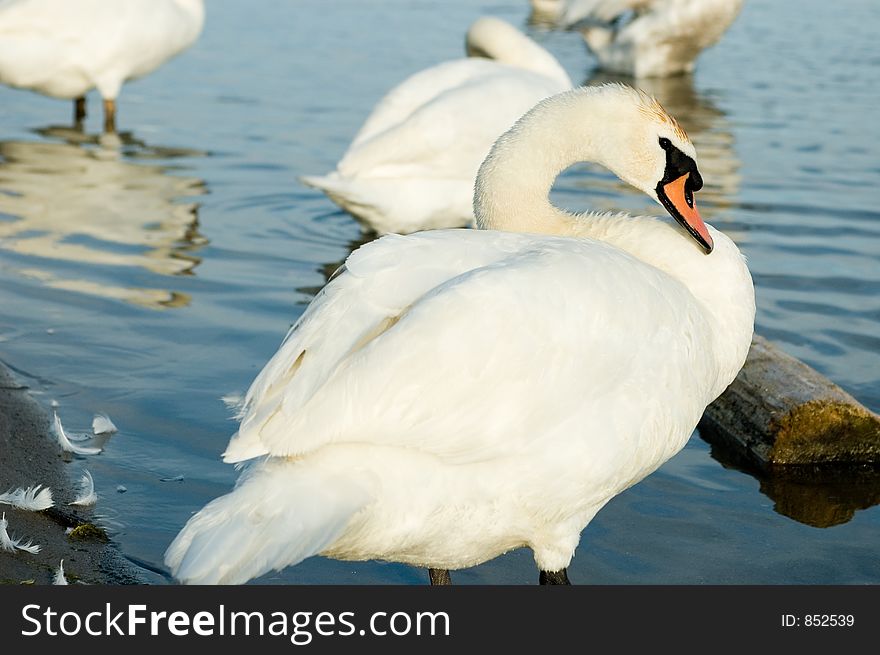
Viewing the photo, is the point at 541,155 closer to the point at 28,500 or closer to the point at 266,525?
the point at 266,525

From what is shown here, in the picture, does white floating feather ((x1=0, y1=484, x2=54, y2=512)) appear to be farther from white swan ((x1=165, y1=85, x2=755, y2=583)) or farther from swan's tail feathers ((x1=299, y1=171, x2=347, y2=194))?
swan's tail feathers ((x1=299, y1=171, x2=347, y2=194))

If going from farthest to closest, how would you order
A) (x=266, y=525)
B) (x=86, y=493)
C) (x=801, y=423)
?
(x=801, y=423) → (x=86, y=493) → (x=266, y=525)

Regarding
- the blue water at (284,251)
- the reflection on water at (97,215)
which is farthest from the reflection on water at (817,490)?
the reflection on water at (97,215)

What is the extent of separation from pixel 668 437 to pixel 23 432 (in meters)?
2.45

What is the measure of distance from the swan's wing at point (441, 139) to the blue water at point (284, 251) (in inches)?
25.3

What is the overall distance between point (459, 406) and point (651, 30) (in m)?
13.3

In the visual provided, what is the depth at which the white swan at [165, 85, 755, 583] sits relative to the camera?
3285 mm

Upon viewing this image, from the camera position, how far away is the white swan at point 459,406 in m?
3.29

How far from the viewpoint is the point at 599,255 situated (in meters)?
3.74

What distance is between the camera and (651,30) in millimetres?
15961

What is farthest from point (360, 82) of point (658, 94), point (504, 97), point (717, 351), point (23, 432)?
point (717, 351)

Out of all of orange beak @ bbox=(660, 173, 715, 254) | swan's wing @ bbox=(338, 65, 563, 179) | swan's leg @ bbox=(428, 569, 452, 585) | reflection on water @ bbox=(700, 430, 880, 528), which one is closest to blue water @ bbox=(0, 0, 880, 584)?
reflection on water @ bbox=(700, 430, 880, 528)

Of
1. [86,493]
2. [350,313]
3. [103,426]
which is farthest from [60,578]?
[103,426]

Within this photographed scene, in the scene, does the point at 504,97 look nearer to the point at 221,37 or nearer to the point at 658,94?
the point at 658,94
